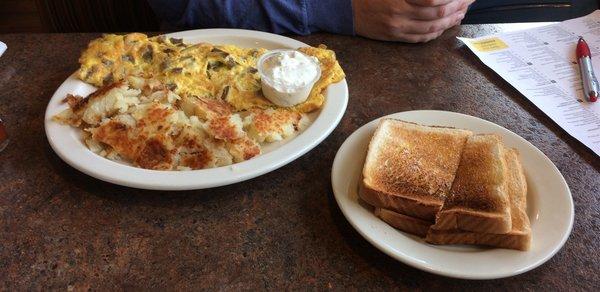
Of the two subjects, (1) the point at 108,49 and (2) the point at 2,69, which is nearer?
(1) the point at 108,49

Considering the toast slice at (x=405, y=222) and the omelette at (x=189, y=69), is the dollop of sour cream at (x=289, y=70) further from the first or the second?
the toast slice at (x=405, y=222)

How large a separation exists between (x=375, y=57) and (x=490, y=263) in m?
0.87

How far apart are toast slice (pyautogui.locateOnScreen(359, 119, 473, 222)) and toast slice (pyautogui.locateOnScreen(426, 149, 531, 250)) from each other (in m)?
0.04

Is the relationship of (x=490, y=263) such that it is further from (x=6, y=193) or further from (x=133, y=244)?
(x=6, y=193)

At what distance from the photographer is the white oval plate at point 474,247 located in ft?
2.63

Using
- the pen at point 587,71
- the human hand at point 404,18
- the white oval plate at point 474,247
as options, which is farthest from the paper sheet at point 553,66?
the white oval plate at point 474,247

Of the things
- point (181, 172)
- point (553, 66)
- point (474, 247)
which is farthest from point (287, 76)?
point (553, 66)

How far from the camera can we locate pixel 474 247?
874 mm

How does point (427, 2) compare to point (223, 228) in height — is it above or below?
above

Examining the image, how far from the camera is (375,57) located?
1.52 meters

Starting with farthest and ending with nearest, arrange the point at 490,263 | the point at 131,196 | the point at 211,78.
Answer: the point at 211,78 < the point at 131,196 < the point at 490,263

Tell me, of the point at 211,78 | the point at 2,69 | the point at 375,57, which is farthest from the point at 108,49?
the point at 375,57

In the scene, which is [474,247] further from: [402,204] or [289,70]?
[289,70]

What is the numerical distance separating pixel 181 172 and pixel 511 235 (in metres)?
0.65
